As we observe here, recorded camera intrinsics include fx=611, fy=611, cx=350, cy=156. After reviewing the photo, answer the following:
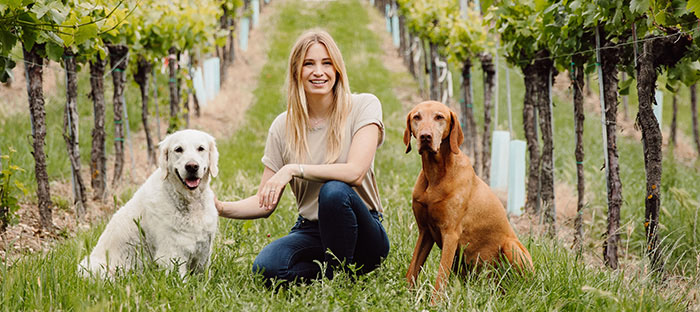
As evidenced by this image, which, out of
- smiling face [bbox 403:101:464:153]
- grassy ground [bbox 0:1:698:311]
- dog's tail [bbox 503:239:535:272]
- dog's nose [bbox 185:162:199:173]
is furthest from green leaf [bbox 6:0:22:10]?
dog's tail [bbox 503:239:535:272]

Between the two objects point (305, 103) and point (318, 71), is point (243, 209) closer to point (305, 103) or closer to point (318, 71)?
point (305, 103)

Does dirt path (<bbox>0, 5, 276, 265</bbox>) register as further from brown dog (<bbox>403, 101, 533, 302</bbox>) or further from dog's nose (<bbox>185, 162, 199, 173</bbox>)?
brown dog (<bbox>403, 101, 533, 302</bbox>)

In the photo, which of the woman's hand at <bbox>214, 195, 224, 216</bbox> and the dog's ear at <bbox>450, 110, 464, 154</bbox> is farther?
the woman's hand at <bbox>214, 195, 224, 216</bbox>

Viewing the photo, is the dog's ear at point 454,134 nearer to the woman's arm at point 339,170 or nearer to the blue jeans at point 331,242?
the woman's arm at point 339,170

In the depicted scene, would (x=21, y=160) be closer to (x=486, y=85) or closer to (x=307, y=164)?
(x=307, y=164)

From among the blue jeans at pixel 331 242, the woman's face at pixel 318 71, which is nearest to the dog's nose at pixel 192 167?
the blue jeans at pixel 331 242

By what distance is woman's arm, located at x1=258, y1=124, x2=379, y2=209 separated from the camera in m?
3.61

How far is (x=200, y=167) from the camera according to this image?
3771 mm

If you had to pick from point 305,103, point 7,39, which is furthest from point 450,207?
point 7,39

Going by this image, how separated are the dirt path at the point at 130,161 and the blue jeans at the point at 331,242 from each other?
59.8 inches

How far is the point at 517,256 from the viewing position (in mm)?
3768

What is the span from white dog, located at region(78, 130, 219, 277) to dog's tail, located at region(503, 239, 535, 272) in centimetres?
187

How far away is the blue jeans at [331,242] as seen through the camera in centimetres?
377

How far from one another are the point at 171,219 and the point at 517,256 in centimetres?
216
